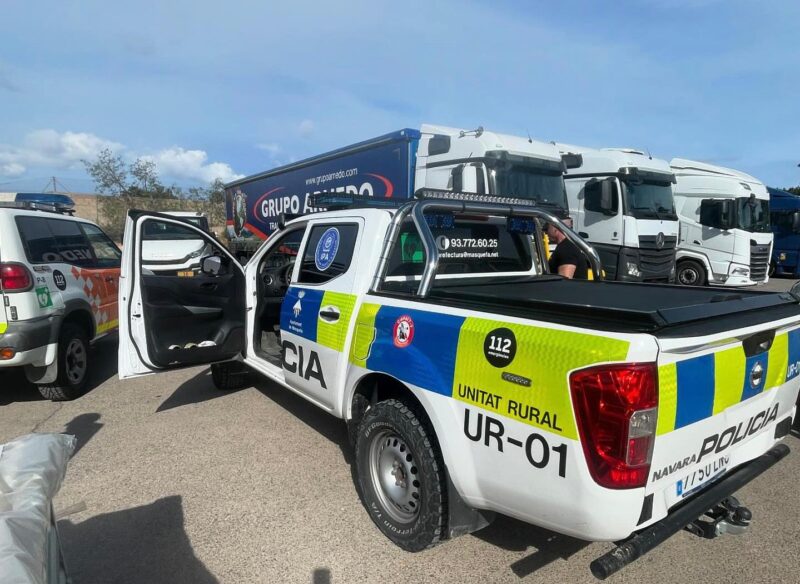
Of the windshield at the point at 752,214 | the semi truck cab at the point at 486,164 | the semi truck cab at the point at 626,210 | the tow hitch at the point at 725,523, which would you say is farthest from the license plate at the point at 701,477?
the windshield at the point at 752,214

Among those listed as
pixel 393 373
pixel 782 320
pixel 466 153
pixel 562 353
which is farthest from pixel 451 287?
pixel 466 153

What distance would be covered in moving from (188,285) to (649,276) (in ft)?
32.0

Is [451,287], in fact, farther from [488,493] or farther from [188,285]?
[188,285]

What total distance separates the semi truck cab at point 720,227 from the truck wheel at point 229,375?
11153 millimetres

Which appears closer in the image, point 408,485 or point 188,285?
point 408,485

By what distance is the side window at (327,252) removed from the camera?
11.1 ft

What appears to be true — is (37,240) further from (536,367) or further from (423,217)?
(536,367)

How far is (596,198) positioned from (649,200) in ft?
4.08

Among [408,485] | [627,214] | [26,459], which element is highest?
[627,214]

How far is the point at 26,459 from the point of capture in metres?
1.66

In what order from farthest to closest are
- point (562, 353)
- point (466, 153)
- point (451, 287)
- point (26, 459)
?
point (466, 153)
point (451, 287)
point (562, 353)
point (26, 459)

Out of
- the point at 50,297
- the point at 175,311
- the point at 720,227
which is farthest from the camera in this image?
the point at 720,227

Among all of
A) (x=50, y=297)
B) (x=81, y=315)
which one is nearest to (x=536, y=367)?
(x=50, y=297)

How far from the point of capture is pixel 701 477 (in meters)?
2.10
